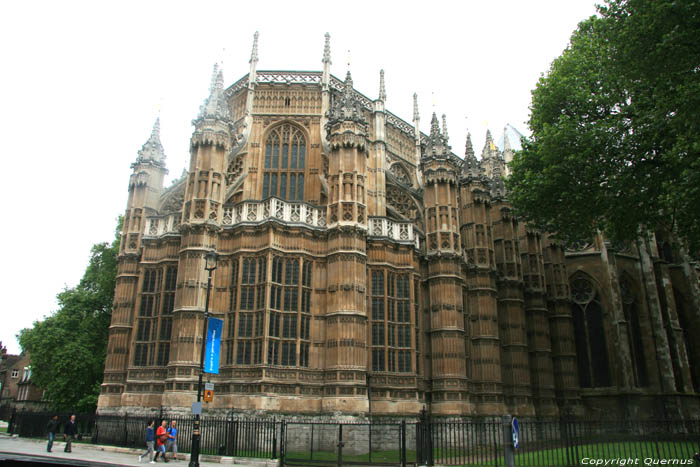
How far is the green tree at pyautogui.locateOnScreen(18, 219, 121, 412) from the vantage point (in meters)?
31.8

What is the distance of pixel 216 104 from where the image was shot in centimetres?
2822

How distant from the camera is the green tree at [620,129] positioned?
15.9 metres

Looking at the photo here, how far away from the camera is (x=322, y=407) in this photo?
2348 cm

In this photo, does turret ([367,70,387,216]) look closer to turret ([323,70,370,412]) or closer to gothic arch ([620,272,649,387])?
turret ([323,70,370,412])

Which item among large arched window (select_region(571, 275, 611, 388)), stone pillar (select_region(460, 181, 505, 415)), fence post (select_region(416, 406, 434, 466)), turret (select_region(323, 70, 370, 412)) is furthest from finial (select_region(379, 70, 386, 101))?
fence post (select_region(416, 406, 434, 466))

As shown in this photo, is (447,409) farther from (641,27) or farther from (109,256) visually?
(109,256)

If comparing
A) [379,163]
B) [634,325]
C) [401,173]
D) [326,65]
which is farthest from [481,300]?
[326,65]

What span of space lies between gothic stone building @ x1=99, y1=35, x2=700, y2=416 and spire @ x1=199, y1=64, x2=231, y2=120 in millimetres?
83

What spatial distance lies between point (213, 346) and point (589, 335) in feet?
Answer: 102

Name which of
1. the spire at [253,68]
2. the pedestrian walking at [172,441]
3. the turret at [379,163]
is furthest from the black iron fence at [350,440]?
the spire at [253,68]

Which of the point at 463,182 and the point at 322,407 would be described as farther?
the point at 463,182

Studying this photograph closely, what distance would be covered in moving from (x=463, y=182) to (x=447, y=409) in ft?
49.4

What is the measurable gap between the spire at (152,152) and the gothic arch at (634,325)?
33.7 meters

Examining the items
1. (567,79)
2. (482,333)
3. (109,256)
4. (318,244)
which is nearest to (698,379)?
(482,333)
